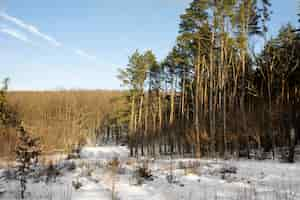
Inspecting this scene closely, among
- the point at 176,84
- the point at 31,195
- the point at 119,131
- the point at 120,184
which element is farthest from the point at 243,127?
the point at 119,131

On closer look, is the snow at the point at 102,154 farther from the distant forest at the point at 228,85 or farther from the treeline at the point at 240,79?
the treeline at the point at 240,79

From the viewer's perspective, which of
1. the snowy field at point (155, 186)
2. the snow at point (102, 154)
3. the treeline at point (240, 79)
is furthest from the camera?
the snow at point (102, 154)

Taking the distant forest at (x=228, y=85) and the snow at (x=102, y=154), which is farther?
the snow at (x=102, y=154)

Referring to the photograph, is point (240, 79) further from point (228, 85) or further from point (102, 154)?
point (102, 154)

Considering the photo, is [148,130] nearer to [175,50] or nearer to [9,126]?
[175,50]

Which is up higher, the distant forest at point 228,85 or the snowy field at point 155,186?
the distant forest at point 228,85

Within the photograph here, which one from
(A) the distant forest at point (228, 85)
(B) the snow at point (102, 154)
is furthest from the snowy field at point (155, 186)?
(B) the snow at point (102, 154)

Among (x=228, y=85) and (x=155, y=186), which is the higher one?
(x=228, y=85)

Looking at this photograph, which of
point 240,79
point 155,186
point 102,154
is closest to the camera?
point 155,186

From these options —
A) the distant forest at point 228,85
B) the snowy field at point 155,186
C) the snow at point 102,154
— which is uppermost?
the distant forest at point 228,85

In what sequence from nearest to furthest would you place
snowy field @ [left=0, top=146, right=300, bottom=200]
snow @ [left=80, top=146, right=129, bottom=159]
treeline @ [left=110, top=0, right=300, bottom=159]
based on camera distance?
snowy field @ [left=0, top=146, right=300, bottom=200] → treeline @ [left=110, top=0, right=300, bottom=159] → snow @ [left=80, top=146, right=129, bottom=159]

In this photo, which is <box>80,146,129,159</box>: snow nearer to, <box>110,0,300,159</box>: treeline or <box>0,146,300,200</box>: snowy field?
<box>110,0,300,159</box>: treeline

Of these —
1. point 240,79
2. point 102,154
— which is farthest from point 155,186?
point 102,154

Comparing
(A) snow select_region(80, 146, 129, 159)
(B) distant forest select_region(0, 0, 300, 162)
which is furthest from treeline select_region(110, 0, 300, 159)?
(A) snow select_region(80, 146, 129, 159)
